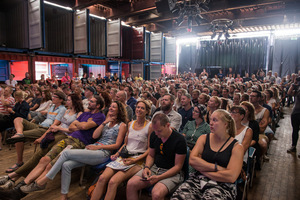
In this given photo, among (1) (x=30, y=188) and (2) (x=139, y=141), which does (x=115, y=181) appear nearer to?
(2) (x=139, y=141)

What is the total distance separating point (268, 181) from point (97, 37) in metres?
12.4

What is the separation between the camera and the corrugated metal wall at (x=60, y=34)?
1105 cm

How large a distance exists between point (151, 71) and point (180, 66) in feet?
18.5

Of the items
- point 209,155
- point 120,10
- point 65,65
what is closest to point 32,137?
point 209,155

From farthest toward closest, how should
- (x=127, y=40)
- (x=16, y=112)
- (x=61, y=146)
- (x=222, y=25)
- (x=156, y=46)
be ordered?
1. (x=156, y=46)
2. (x=127, y=40)
3. (x=222, y=25)
4. (x=16, y=112)
5. (x=61, y=146)

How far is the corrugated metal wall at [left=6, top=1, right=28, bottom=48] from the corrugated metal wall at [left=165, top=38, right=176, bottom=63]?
10.4m

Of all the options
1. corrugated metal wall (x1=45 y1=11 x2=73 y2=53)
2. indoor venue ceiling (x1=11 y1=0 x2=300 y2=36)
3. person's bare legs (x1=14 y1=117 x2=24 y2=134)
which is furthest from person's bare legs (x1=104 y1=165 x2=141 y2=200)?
corrugated metal wall (x1=45 y1=11 x2=73 y2=53)

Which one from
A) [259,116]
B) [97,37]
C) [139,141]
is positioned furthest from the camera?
[97,37]

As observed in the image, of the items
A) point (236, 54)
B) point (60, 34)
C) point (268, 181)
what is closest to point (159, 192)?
point (268, 181)

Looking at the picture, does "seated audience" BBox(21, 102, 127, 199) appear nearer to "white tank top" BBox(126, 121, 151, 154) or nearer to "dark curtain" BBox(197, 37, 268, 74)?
"white tank top" BBox(126, 121, 151, 154)

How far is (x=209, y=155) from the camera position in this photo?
1.88 meters

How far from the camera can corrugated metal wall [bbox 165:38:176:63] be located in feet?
54.2

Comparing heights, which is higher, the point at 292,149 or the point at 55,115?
the point at 55,115

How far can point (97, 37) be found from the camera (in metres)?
12.9
